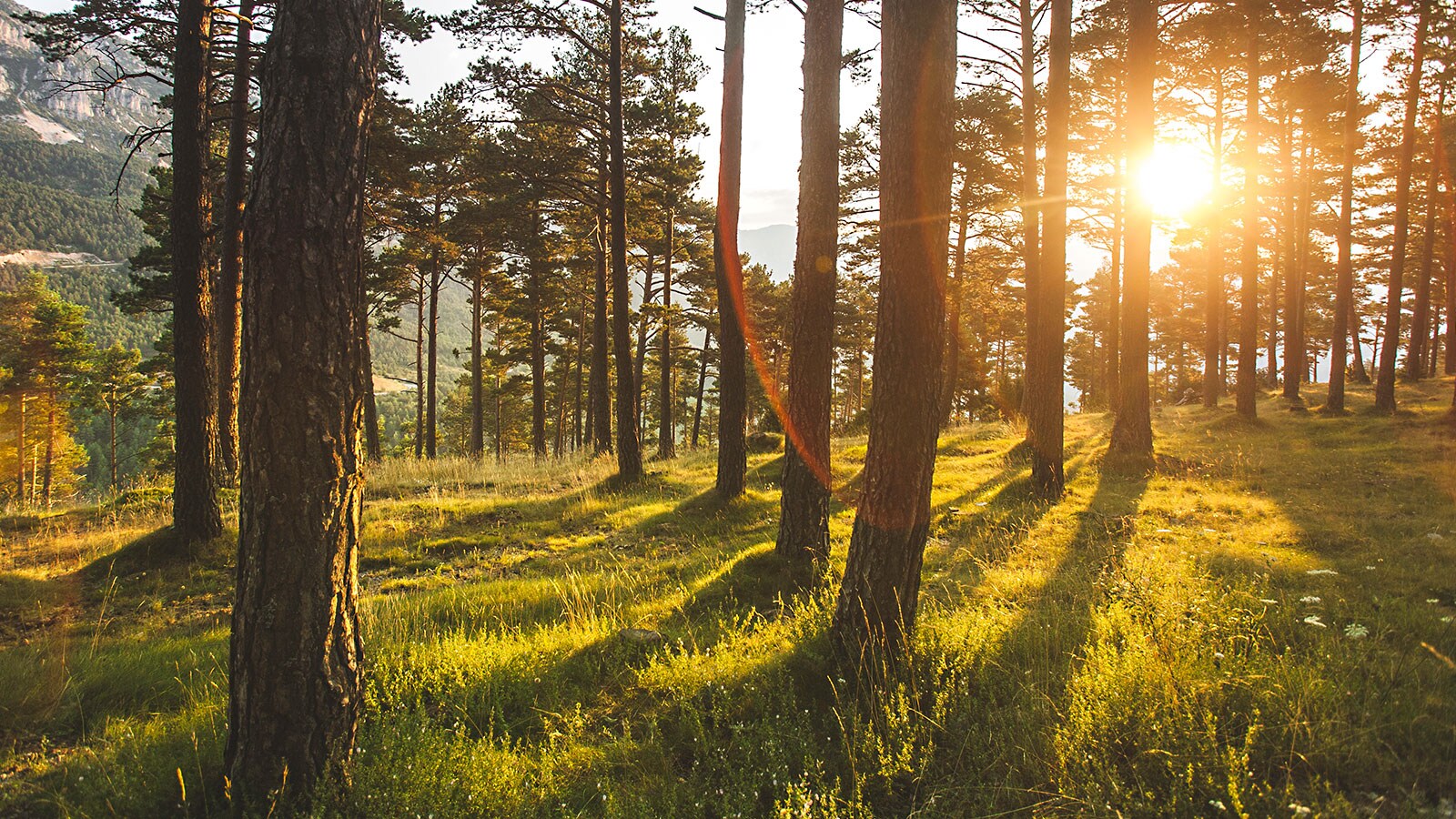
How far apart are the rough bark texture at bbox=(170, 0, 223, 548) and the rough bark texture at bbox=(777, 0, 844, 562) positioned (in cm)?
698

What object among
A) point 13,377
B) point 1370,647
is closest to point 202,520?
point 1370,647

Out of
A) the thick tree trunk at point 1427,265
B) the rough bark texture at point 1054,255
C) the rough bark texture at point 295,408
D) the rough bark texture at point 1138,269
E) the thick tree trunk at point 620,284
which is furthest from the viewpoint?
the thick tree trunk at point 1427,265

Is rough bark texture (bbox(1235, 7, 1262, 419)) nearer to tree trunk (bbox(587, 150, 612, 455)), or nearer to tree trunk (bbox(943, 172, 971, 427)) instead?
tree trunk (bbox(943, 172, 971, 427))

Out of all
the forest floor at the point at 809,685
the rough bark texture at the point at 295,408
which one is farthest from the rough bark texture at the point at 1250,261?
the rough bark texture at the point at 295,408

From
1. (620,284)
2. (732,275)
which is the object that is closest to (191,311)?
(620,284)

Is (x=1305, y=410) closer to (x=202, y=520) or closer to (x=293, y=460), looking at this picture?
(x=293, y=460)

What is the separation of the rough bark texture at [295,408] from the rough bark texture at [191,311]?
6412 millimetres

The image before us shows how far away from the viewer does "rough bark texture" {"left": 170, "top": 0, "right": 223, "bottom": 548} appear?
283 inches

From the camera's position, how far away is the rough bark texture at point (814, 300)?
602 centimetres

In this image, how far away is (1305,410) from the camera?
664 inches

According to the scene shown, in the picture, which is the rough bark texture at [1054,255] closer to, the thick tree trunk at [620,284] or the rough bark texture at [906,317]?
the rough bark texture at [906,317]

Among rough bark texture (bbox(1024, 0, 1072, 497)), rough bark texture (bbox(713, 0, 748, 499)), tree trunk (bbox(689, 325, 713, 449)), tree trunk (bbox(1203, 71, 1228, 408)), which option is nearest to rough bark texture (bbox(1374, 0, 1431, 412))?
tree trunk (bbox(1203, 71, 1228, 408))

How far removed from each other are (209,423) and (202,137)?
3563 millimetres

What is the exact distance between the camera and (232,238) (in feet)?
30.1
